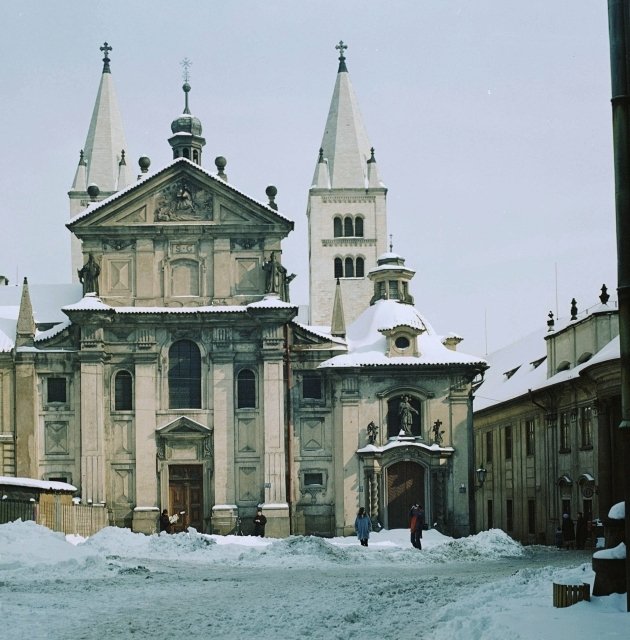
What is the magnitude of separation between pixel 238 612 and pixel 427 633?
4.34 m

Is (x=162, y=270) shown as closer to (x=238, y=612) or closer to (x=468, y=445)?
(x=468, y=445)

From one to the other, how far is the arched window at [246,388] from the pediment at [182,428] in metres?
1.89

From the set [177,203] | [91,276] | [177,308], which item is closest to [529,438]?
[177,308]

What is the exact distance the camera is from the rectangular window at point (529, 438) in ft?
181

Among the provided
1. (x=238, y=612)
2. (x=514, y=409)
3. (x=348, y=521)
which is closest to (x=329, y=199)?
(x=514, y=409)

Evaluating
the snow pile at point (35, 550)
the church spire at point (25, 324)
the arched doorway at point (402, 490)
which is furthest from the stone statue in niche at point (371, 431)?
the snow pile at point (35, 550)

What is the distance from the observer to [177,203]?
52.7 meters

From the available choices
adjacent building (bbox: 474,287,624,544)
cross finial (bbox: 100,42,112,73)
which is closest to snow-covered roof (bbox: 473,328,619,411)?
adjacent building (bbox: 474,287,624,544)

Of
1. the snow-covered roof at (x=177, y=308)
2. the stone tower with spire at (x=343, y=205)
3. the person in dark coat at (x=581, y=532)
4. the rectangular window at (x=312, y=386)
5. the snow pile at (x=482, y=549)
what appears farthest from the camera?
the stone tower with spire at (x=343, y=205)

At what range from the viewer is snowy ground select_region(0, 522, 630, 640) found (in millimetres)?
17188

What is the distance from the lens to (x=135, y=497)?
5103 centimetres

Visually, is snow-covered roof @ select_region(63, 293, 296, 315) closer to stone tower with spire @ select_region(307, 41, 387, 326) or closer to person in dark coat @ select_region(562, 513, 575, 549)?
person in dark coat @ select_region(562, 513, 575, 549)

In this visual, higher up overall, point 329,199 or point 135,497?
point 329,199

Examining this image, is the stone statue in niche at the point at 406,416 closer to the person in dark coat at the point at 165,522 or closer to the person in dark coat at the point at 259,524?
the person in dark coat at the point at 259,524
